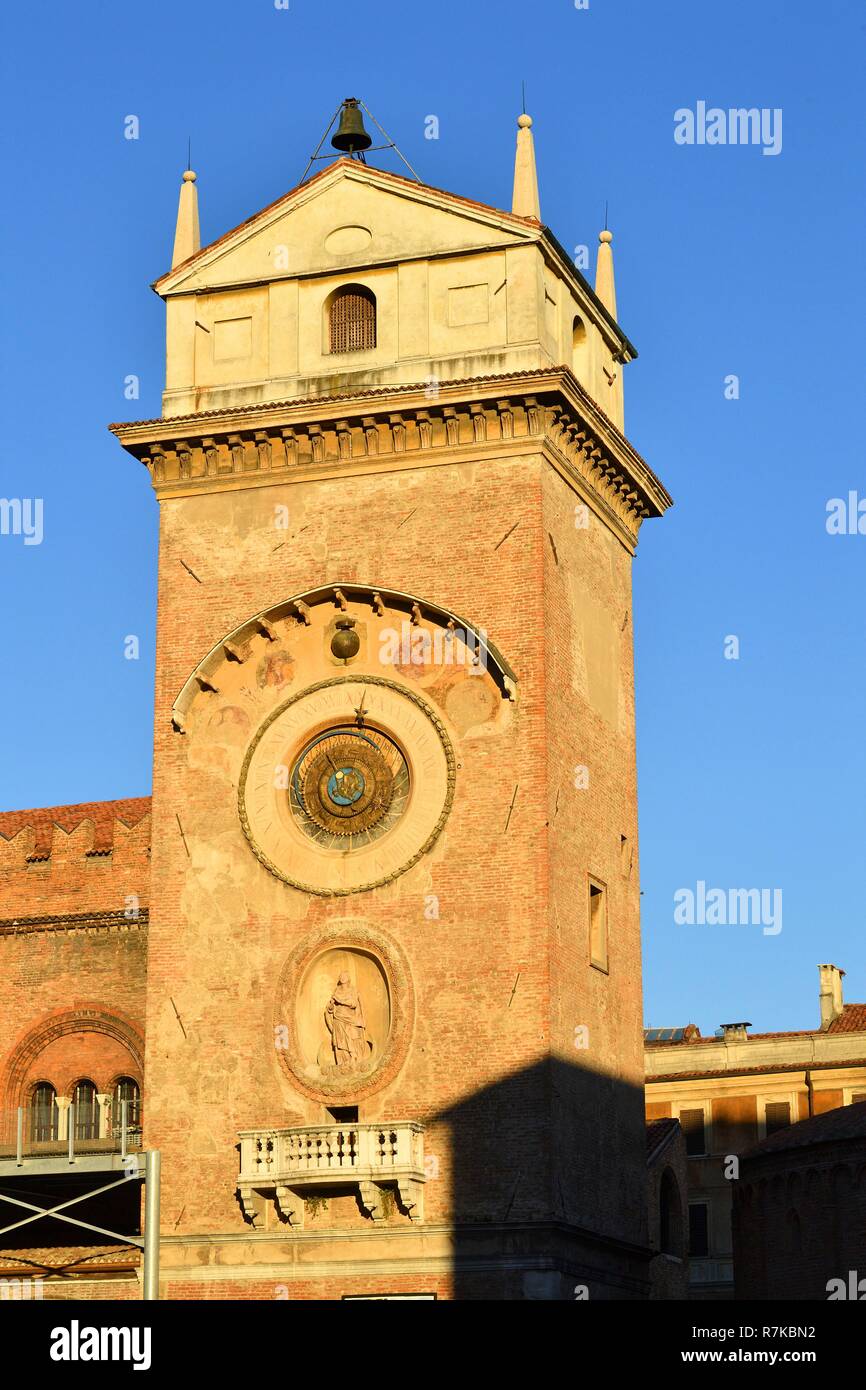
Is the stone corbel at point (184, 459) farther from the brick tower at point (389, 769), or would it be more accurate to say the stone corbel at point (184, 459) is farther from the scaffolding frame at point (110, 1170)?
the scaffolding frame at point (110, 1170)

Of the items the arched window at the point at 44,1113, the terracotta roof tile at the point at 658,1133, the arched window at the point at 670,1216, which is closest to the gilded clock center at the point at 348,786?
the arched window at the point at 44,1113

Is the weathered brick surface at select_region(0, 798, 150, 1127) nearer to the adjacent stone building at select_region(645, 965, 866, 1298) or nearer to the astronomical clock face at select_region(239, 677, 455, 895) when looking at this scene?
the astronomical clock face at select_region(239, 677, 455, 895)

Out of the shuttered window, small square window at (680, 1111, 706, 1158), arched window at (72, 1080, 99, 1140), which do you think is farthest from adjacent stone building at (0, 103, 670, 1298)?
small square window at (680, 1111, 706, 1158)

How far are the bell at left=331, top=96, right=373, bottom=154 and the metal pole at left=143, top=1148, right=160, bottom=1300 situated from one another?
18.7 metres

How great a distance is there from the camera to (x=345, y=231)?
3884 centimetres

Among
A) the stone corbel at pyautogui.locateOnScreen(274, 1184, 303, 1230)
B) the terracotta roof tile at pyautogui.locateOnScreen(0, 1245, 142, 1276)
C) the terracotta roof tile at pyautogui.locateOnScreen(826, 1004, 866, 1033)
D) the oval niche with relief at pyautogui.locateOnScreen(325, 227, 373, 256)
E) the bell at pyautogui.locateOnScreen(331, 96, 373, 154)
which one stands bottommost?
the terracotta roof tile at pyautogui.locateOnScreen(0, 1245, 142, 1276)

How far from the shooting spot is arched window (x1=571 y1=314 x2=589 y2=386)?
40.2 m

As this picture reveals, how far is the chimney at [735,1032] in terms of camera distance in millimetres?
79625

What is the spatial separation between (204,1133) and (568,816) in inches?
300

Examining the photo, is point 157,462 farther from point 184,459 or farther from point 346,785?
point 346,785

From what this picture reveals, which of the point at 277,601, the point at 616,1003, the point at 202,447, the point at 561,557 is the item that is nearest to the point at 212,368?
the point at 202,447

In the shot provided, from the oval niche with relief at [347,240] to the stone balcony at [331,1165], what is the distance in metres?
14.8
